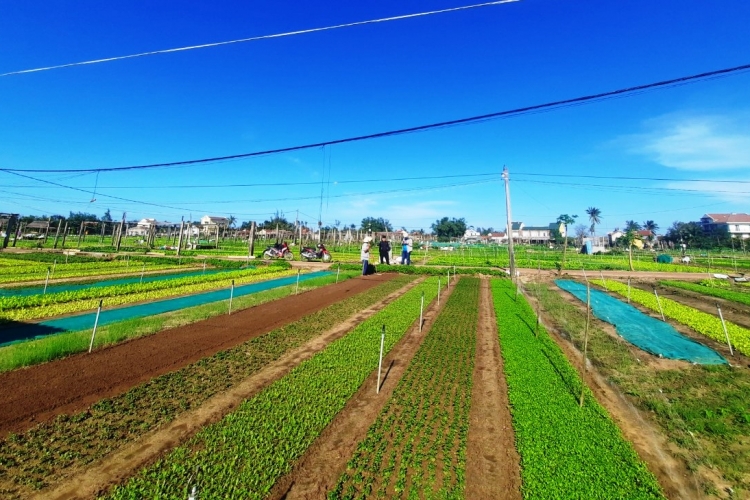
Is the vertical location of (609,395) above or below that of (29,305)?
below

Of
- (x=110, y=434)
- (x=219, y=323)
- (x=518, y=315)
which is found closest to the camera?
(x=110, y=434)

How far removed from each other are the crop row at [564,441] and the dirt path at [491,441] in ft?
0.49

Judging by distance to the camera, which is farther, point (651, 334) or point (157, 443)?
point (651, 334)

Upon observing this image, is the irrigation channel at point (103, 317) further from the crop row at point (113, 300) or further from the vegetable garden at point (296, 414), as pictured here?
the vegetable garden at point (296, 414)

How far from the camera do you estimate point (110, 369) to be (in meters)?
7.77

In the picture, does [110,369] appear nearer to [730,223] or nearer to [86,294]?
[86,294]

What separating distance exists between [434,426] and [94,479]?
5055 millimetres

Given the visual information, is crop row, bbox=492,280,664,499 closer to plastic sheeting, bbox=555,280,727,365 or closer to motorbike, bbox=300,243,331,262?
plastic sheeting, bbox=555,280,727,365

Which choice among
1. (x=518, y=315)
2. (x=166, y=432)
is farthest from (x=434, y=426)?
(x=518, y=315)

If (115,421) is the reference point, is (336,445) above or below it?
below

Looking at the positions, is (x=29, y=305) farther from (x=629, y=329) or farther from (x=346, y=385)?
(x=629, y=329)

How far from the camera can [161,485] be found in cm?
419

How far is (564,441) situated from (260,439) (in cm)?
491

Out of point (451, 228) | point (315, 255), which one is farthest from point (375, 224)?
point (315, 255)
